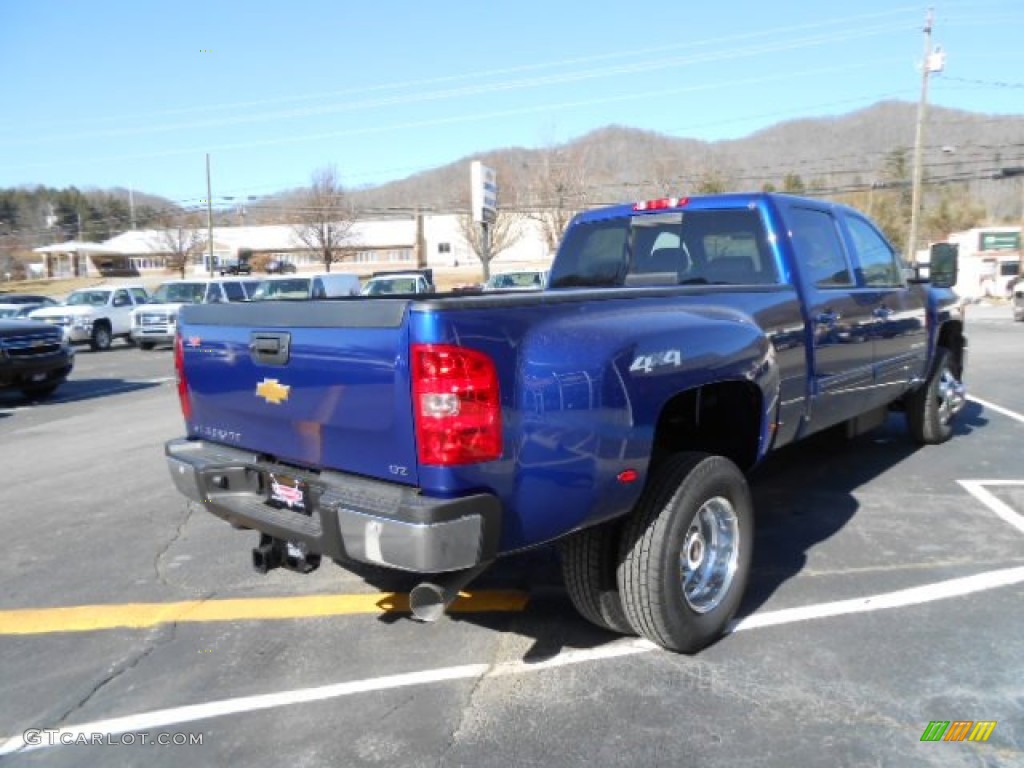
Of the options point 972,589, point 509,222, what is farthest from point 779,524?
point 509,222

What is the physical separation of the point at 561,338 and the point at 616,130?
58.0 m

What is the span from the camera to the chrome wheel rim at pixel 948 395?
6984mm

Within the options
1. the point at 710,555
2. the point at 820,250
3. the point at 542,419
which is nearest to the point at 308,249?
the point at 820,250

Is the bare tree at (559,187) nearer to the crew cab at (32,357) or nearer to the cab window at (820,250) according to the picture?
the crew cab at (32,357)

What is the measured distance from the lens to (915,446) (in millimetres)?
7062

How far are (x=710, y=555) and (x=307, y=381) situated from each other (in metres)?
1.99

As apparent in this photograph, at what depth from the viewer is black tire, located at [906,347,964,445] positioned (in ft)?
22.2

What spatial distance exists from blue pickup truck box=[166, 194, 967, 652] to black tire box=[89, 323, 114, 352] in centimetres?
2179

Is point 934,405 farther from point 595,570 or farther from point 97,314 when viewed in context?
point 97,314

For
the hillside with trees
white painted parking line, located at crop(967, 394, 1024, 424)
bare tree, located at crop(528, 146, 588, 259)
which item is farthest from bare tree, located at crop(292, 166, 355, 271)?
white painted parking line, located at crop(967, 394, 1024, 424)

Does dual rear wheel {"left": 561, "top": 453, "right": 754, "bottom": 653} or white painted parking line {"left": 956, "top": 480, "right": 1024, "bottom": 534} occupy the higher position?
dual rear wheel {"left": 561, "top": 453, "right": 754, "bottom": 653}

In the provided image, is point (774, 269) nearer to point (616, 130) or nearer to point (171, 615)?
point (171, 615)

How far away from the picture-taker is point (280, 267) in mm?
60688

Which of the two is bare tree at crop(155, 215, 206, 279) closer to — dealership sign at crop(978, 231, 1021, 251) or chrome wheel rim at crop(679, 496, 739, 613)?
dealership sign at crop(978, 231, 1021, 251)
